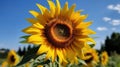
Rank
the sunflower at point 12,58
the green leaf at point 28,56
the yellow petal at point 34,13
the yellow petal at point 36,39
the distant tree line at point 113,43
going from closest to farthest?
the green leaf at point 28,56 < the yellow petal at point 36,39 < the yellow petal at point 34,13 < the sunflower at point 12,58 < the distant tree line at point 113,43

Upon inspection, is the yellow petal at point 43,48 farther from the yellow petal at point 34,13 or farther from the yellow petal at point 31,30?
the yellow petal at point 34,13

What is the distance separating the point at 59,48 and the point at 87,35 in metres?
0.27

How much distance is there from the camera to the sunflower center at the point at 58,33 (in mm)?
2820

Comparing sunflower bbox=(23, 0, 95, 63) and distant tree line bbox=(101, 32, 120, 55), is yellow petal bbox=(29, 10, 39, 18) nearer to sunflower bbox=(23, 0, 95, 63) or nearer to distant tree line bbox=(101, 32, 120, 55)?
sunflower bbox=(23, 0, 95, 63)

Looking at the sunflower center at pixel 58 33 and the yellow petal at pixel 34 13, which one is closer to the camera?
the yellow petal at pixel 34 13

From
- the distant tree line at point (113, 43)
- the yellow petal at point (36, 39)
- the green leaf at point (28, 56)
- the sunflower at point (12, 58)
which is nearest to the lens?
the green leaf at point (28, 56)

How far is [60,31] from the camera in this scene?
2.86 metres

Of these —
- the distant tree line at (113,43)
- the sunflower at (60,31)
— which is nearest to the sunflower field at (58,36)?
the sunflower at (60,31)

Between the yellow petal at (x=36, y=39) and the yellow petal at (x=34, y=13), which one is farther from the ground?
the yellow petal at (x=34, y=13)

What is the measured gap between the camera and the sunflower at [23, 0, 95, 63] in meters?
2.65

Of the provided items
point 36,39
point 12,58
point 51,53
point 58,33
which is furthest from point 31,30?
point 12,58

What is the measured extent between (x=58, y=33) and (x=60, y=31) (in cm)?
2

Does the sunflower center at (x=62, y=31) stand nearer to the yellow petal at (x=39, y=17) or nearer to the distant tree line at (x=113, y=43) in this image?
the yellow petal at (x=39, y=17)

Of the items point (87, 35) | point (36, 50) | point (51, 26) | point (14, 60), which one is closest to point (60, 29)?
point (51, 26)
